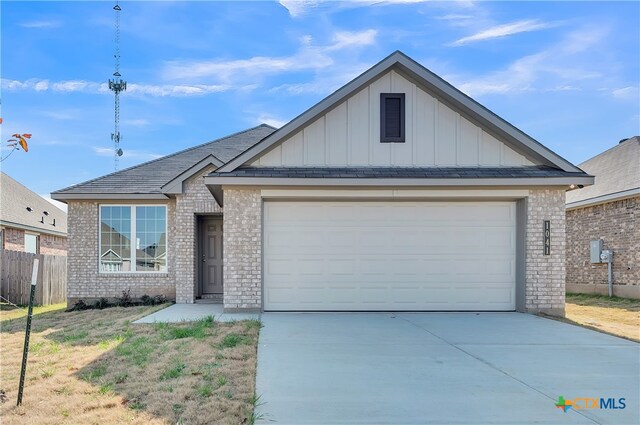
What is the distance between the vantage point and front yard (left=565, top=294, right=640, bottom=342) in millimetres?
9203

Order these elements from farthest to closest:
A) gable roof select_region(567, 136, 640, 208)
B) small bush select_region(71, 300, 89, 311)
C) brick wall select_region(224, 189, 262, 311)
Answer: gable roof select_region(567, 136, 640, 208), small bush select_region(71, 300, 89, 311), brick wall select_region(224, 189, 262, 311)

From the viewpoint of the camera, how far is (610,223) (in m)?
15.8

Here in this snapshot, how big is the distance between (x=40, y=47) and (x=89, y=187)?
3942 mm

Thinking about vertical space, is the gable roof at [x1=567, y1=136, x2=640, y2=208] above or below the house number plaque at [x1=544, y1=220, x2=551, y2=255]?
above

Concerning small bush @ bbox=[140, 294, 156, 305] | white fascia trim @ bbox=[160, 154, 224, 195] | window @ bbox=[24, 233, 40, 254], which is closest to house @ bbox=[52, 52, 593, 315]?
white fascia trim @ bbox=[160, 154, 224, 195]

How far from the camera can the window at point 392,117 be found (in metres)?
10.4

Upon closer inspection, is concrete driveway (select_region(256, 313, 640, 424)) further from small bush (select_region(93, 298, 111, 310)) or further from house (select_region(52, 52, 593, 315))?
small bush (select_region(93, 298, 111, 310))

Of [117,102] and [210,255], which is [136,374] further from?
[117,102]

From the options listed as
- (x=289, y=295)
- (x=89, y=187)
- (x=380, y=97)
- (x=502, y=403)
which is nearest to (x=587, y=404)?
(x=502, y=403)

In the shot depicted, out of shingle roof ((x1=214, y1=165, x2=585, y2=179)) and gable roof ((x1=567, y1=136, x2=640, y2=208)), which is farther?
gable roof ((x1=567, y1=136, x2=640, y2=208))

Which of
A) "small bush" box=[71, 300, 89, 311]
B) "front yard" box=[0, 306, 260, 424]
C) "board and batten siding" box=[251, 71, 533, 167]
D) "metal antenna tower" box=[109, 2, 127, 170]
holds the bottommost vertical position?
"small bush" box=[71, 300, 89, 311]

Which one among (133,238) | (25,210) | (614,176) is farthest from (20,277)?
(614,176)

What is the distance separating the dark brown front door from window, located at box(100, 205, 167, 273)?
110 cm

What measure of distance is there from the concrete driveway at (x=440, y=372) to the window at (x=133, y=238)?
626 cm
